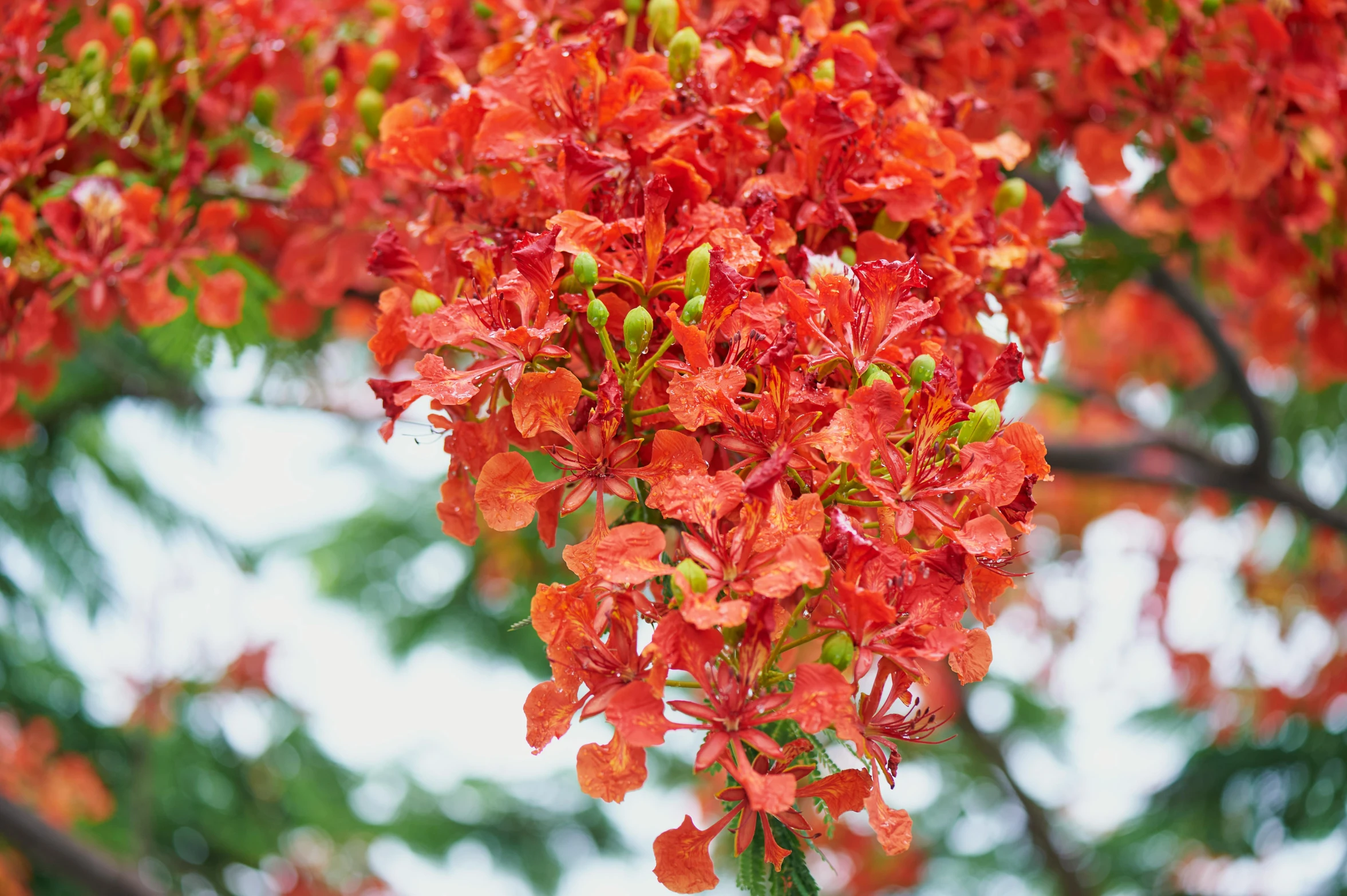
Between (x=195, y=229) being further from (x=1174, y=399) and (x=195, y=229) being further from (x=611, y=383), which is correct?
(x=1174, y=399)

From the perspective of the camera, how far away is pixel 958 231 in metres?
1.41

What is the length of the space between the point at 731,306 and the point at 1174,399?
181 inches

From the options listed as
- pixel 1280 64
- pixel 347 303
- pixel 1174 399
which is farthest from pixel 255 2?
pixel 1174 399

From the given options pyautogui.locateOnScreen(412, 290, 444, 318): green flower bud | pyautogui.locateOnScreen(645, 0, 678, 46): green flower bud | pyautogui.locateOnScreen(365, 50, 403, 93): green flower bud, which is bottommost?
pyautogui.locateOnScreen(412, 290, 444, 318): green flower bud

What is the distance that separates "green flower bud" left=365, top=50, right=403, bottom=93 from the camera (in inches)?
73.6

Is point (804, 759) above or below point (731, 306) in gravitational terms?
below

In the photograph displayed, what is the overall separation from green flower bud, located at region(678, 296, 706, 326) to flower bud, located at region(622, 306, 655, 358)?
3cm

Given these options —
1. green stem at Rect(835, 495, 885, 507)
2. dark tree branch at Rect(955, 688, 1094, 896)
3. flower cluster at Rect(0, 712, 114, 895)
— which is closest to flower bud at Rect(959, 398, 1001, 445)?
green stem at Rect(835, 495, 885, 507)

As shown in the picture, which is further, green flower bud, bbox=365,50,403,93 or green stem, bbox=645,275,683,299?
green flower bud, bbox=365,50,403,93

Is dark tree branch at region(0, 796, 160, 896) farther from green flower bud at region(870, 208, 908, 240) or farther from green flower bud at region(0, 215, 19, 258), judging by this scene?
green flower bud at region(870, 208, 908, 240)

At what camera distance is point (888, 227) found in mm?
1352

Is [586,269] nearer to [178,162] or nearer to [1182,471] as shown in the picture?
[178,162]

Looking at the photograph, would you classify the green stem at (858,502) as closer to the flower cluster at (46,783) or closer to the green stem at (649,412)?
the green stem at (649,412)

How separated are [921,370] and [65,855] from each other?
286 centimetres
